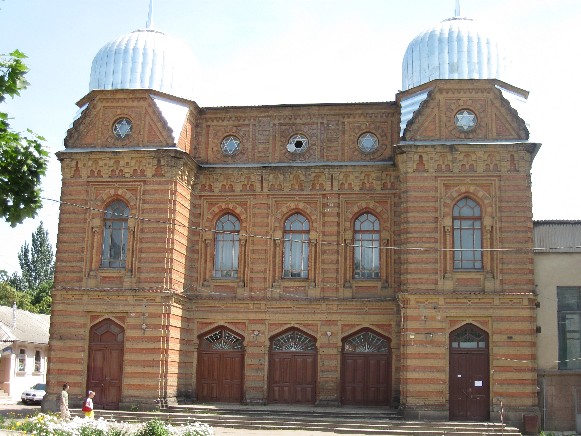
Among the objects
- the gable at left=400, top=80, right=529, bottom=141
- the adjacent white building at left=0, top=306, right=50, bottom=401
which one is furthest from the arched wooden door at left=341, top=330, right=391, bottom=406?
the adjacent white building at left=0, top=306, right=50, bottom=401

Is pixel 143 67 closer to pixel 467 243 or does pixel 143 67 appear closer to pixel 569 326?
pixel 467 243

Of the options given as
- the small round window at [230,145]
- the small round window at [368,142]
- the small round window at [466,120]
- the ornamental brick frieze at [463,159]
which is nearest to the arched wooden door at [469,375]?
the ornamental brick frieze at [463,159]

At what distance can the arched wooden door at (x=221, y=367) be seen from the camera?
107ft

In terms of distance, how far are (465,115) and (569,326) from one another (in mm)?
8478

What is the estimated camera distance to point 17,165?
12570 millimetres

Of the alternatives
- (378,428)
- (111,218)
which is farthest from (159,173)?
(378,428)

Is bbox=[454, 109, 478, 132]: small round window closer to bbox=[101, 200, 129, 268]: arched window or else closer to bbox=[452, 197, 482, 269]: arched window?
bbox=[452, 197, 482, 269]: arched window

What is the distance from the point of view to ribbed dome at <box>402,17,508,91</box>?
3167cm

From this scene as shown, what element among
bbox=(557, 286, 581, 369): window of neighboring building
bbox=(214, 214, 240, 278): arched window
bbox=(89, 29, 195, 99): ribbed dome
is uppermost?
bbox=(89, 29, 195, 99): ribbed dome

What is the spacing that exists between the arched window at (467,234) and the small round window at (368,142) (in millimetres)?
4484

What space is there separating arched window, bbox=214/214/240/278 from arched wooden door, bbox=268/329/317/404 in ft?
10.7

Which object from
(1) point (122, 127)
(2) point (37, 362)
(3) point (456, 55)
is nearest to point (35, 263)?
(2) point (37, 362)

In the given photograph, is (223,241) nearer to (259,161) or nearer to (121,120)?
(259,161)

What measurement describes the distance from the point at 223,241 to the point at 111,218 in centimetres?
445
